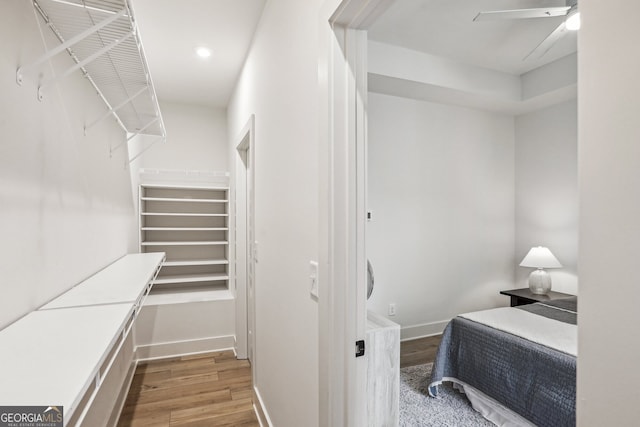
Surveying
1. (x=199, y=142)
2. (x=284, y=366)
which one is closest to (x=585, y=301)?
(x=284, y=366)

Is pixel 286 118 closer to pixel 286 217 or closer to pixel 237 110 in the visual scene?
pixel 286 217

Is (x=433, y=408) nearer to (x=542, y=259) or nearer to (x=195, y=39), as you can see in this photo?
(x=542, y=259)

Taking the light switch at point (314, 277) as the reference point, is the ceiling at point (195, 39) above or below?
above

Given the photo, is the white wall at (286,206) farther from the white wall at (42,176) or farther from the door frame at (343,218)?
the white wall at (42,176)

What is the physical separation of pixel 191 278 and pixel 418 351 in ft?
8.54

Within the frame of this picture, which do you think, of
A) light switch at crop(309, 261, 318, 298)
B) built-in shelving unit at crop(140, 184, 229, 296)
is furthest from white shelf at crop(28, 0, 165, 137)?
built-in shelving unit at crop(140, 184, 229, 296)

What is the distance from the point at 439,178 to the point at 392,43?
1.60 meters

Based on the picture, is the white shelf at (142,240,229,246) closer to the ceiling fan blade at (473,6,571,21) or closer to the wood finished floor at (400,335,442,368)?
the wood finished floor at (400,335,442,368)

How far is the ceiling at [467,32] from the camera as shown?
7.50 feet

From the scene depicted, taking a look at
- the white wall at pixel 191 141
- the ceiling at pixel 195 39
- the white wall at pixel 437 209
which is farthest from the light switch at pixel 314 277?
the white wall at pixel 191 141

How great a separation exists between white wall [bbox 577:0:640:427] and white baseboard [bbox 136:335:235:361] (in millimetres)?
3606

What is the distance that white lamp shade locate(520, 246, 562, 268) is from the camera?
3.32 m

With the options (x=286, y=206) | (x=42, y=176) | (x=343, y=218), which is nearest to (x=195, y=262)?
(x=286, y=206)

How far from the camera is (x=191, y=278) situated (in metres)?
3.75
